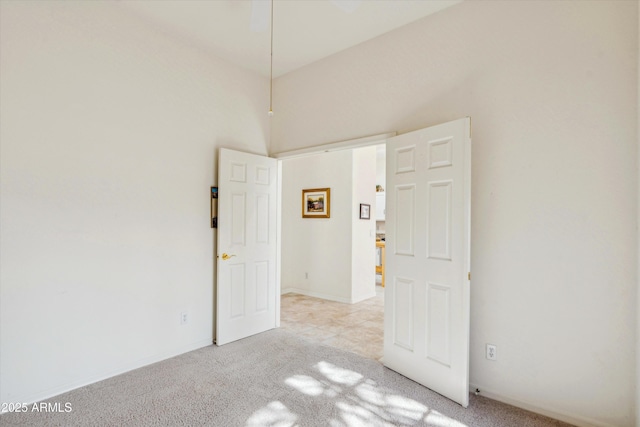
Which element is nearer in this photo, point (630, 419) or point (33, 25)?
point (630, 419)

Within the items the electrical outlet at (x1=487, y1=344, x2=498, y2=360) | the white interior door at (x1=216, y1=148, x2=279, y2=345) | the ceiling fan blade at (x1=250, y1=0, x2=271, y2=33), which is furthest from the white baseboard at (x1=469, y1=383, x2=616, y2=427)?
the ceiling fan blade at (x1=250, y1=0, x2=271, y2=33)

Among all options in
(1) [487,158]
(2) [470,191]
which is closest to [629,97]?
(1) [487,158]

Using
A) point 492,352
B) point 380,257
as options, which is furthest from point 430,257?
point 380,257

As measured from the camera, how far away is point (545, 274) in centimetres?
226

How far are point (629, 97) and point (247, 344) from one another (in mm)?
3741

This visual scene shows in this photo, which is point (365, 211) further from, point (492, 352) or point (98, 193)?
point (98, 193)

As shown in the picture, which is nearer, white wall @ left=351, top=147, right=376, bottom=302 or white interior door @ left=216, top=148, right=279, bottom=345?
white interior door @ left=216, top=148, right=279, bottom=345

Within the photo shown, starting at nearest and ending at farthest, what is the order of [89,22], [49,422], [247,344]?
[49,422], [89,22], [247,344]

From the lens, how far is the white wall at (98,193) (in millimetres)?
2279

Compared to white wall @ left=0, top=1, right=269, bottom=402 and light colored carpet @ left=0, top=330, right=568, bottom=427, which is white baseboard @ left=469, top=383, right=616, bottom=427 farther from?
white wall @ left=0, top=1, right=269, bottom=402

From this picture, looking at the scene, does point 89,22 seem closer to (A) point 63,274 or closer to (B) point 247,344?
(A) point 63,274

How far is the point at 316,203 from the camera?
5707 millimetres

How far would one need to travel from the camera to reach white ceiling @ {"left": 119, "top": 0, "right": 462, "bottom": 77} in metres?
2.71

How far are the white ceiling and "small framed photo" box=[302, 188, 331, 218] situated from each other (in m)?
2.47
